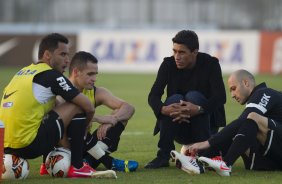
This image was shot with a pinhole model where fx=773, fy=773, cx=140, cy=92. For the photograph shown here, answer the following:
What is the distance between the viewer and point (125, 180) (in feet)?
22.9

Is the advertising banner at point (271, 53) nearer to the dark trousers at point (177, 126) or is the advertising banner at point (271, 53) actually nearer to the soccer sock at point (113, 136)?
the dark trousers at point (177, 126)

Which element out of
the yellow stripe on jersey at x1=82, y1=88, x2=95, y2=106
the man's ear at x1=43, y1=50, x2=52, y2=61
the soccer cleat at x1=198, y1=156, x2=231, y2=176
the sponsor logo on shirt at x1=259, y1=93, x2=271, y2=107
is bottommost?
the soccer cleat at x1=198, y1=156, x2=231, y2=176

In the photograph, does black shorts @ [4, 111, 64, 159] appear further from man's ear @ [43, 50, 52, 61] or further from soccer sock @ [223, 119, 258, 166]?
soccer sock @ [223, 119, 258, 166]

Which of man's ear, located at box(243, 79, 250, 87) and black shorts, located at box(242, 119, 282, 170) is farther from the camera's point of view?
man's ear, located at box(243, 79, 250, 87)

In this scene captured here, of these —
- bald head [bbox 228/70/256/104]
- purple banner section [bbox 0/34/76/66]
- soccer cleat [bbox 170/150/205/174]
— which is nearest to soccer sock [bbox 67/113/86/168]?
soccer cleat [bbox 170/150/205/174]

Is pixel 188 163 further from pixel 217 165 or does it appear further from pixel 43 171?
pixel 43 171

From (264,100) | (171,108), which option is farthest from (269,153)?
(171,108)

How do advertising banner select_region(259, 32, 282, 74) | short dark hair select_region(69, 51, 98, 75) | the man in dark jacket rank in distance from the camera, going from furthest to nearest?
1. advertising banner select_region(259, 32, 282, 74)
2. the man in dark jacket
3. short dark hair select_region(69, 51, 98, 75)

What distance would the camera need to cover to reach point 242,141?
7.02 metres

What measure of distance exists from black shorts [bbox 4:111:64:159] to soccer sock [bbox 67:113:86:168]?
114mm

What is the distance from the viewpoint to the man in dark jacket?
792 cm

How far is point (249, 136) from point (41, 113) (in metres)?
1.91

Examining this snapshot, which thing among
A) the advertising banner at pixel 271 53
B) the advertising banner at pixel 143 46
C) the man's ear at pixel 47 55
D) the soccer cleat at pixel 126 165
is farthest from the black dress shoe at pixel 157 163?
the advertising banner at pixel 143 46

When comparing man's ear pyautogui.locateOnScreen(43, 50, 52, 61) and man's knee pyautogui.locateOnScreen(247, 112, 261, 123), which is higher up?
man's ear pyautogui.locateOnScreen(43, 50, 52, 61)
